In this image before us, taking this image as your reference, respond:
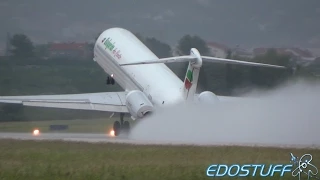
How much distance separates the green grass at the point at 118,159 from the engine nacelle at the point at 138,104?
1089cm

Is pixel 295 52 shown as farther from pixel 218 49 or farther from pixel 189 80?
pixel 189 80

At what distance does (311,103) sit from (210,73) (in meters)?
14.6

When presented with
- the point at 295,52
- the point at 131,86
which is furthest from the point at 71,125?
the point at 295,52

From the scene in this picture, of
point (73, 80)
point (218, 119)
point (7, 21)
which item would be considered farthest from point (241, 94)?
point (7, 21)

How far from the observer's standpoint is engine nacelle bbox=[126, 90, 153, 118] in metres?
52.7

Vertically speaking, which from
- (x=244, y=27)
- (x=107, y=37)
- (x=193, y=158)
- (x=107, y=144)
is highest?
(x=244, y=27)

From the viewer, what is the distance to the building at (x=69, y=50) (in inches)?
2660

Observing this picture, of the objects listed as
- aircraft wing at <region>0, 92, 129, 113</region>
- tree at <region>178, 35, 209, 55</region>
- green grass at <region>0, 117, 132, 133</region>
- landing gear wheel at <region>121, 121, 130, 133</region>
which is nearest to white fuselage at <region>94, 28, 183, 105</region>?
Answer: aircraft wing at <region>0, 92, 129, 113</region>

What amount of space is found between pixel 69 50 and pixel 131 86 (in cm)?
1015

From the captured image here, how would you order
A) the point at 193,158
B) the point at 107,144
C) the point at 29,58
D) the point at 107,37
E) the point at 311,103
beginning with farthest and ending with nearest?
the point at 29,58 < the point at 107,37 < the point at 311,103 < the point at 107,144 < the point at 193,158

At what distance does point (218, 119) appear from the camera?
49.5 metres

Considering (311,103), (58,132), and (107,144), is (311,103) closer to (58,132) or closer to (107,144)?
(107,144)

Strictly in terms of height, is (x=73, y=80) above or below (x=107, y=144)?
above

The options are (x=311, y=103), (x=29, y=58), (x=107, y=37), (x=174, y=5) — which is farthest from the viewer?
(x=174, y=5)
